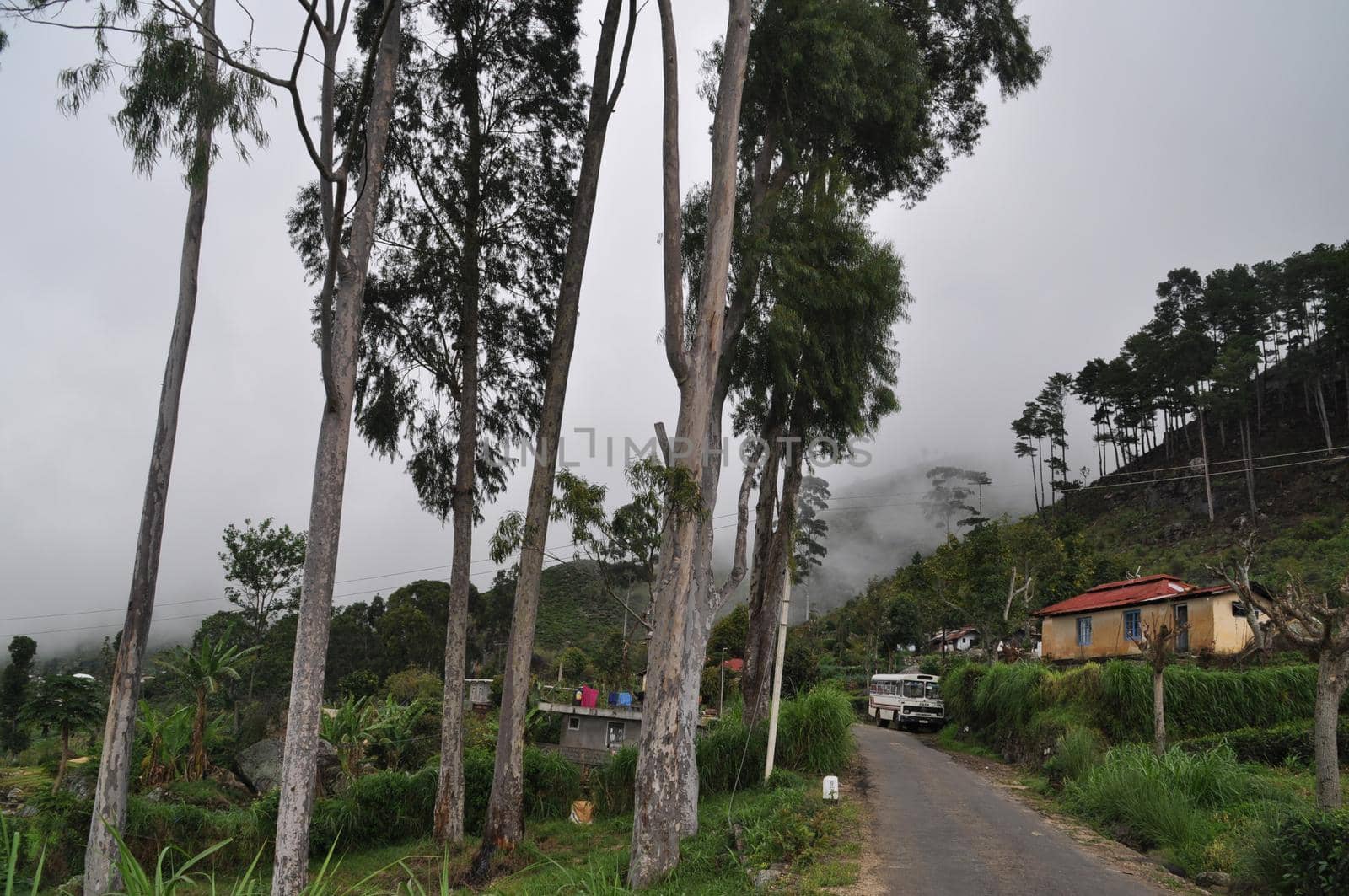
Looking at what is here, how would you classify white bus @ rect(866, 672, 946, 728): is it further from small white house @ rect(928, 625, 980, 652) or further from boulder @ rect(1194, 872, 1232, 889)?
small white house @ rect(928, 625, 980, 652)

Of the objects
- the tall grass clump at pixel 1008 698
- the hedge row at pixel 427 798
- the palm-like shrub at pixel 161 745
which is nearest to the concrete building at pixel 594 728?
the hedge row at pixel 427 798

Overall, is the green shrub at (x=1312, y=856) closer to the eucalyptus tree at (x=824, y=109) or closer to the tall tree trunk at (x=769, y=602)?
the eucalyptus tree at (x=824, y=109)

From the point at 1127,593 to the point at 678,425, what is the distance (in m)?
21.0

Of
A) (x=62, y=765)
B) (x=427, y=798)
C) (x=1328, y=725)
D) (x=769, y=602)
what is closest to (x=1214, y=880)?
(x=1328, y=725)

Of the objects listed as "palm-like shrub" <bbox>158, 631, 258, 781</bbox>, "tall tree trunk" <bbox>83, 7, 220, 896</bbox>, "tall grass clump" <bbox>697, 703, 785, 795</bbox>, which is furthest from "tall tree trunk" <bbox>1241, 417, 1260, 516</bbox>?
"tall tree trunk" <bbox>83, 7, 220, 896</bbox>

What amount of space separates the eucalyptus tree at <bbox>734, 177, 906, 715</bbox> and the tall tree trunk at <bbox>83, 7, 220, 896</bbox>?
27.7ft

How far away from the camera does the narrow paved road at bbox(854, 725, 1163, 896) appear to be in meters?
8.27

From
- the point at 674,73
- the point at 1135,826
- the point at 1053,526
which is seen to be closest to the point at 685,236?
the point at 674,73

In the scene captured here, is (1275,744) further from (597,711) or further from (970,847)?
(597,711)

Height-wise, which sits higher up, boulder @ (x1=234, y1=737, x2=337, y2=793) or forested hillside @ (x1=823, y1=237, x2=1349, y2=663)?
forested hillside @ (x1=823, y1=237, x2=1349, y2=663)

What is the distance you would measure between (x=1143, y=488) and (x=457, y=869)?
5883 cm

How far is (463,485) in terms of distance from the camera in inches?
634

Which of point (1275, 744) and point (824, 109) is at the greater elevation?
point (824, 109)

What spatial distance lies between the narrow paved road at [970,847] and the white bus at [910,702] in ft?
41.2
